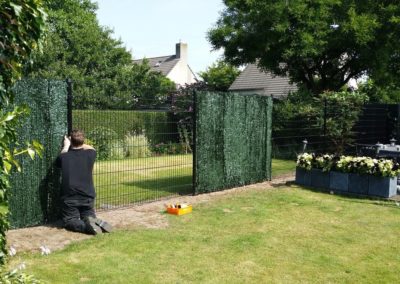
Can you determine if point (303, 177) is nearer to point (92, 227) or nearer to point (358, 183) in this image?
point (358, 183)

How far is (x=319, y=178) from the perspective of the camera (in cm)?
1016

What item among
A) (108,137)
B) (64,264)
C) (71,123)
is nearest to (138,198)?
(108,137)

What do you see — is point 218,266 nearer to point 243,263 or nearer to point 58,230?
point 243,263

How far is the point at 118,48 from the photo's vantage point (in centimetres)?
2875

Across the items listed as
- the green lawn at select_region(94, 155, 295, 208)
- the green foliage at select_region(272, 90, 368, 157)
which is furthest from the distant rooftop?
the green lawn at select_region(94, 155, 295, 208)

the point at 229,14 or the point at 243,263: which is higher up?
the point at 229,14

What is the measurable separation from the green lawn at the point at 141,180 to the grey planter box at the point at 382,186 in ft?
10.00

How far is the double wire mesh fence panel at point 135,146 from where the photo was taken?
8.38 metres

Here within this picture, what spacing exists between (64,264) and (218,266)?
5.86ft

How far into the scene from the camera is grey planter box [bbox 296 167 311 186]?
10.4 m

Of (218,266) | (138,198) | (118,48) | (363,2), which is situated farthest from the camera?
(118,48)

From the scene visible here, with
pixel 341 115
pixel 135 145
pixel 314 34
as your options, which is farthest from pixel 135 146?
pixel 314 34

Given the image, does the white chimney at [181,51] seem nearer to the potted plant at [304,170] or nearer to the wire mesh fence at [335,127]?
the wire mesh fence at [335,127]

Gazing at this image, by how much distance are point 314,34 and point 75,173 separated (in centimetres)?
1295
